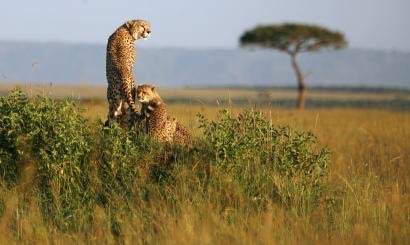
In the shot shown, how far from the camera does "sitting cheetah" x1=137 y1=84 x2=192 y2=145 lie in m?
7.20

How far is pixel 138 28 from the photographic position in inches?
308

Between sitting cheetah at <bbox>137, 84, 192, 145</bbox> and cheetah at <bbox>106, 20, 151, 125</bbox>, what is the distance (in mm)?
294

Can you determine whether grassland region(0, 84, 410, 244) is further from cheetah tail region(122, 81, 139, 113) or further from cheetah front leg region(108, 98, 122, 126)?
cheetah front leg region(108, 98, 122, 126)

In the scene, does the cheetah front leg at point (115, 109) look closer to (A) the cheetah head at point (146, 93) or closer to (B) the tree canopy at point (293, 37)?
(A) the cheetah head at point (146, 93)

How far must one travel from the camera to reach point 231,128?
675 cm

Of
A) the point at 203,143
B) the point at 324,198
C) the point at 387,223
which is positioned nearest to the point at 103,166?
the point at 203,143

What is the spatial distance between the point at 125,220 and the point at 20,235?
717 millimetres

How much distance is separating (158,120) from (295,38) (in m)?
36.7

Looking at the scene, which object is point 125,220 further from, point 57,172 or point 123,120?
point 123,120

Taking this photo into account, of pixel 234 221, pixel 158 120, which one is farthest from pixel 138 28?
pixel 234 221

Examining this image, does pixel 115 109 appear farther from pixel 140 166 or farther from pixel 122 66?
pixel 140 166

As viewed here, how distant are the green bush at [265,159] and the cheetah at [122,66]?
1.02 metres

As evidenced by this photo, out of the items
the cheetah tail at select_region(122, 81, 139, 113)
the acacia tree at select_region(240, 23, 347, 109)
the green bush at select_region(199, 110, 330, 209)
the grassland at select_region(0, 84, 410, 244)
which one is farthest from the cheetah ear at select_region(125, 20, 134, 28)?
the acacia tree at select_region(240, 23, 347, 109)

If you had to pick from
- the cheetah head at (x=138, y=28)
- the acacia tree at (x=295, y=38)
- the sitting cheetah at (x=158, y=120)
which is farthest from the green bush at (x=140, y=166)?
the acacia tree at (x=295, y=38)
